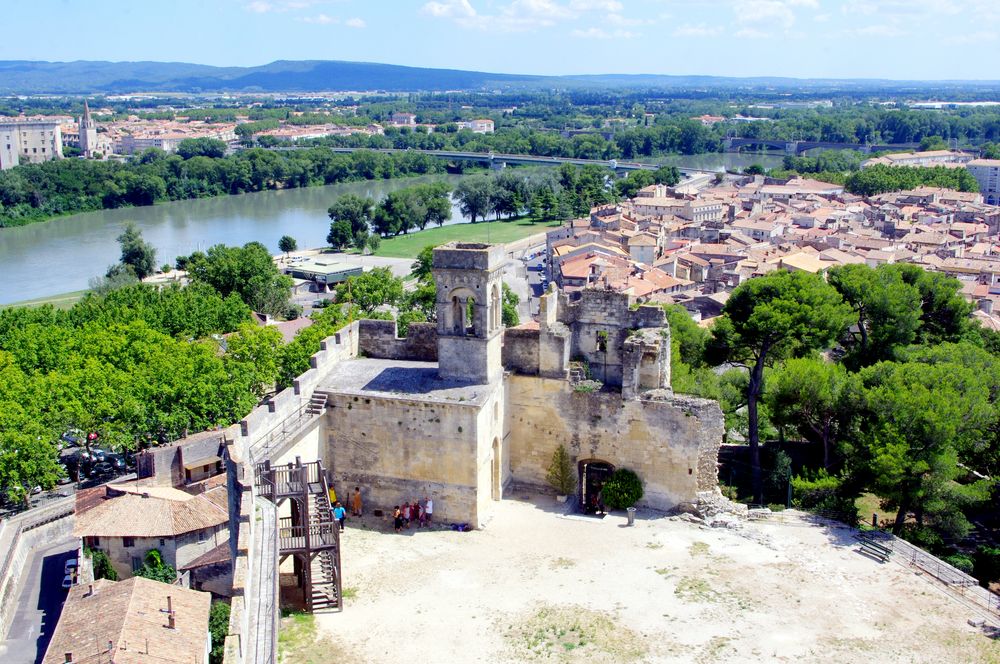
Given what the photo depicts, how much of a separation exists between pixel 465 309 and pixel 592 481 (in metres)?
5.11

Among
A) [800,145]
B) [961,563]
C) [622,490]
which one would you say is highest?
[800,145]

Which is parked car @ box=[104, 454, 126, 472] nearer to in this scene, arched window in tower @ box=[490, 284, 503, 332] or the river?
arched window in tower @ box=[490, 284, 503, 332]

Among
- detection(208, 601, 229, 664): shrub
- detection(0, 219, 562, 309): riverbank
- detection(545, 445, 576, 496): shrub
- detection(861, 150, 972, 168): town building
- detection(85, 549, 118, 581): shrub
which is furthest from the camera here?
detection(861, 150, 972, 168): town building

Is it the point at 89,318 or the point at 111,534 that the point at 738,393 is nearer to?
the point at 111,534

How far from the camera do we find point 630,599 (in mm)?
16984

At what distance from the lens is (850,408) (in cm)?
2277

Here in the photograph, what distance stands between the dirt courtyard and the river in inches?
1913

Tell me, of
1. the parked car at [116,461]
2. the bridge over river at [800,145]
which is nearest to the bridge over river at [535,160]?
the bridge over river at [800,145]

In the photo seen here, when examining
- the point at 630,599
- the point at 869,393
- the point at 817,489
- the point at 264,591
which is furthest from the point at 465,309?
the point at 869,393

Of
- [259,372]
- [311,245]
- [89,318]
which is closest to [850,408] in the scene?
[259,372]

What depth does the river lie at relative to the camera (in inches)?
2569

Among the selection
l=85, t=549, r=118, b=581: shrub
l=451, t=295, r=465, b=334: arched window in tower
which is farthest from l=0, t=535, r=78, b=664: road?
l=451, t=295, r=465, b=334: arched window in tower

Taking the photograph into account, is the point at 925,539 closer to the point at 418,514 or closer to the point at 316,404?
the point at 418,514

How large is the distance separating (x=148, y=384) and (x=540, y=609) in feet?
48.3
